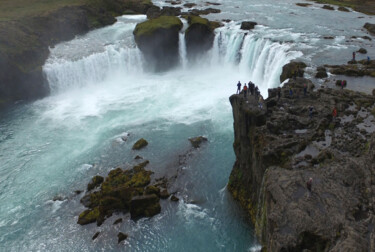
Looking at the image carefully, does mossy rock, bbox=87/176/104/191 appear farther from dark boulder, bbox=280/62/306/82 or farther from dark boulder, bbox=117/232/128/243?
dark boulder, bbox=280/62/306/82

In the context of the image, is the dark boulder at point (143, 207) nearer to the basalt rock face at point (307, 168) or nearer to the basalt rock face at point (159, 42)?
the basalt rock face at point (307, 168)

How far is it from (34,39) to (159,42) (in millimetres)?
23241

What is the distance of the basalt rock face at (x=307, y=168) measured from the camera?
1575 cm

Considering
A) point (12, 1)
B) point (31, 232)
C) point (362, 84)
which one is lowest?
point (31, 232)

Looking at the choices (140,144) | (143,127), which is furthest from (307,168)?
(143,127)

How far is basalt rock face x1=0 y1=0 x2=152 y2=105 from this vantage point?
165 feet

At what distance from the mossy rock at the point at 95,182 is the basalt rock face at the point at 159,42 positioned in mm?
35135

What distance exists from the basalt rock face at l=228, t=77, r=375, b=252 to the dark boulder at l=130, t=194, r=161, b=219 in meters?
7.20

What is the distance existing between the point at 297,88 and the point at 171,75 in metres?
32.9

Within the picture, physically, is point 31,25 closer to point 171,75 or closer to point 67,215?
point 171,75

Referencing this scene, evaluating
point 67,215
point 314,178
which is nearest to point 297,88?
point 314,178

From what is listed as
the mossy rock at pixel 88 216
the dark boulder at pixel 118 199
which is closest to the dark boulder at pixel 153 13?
the dark boulder at pixel 118 199

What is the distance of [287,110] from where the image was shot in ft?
90.7

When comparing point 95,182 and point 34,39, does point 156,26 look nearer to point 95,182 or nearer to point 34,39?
point 34,39
